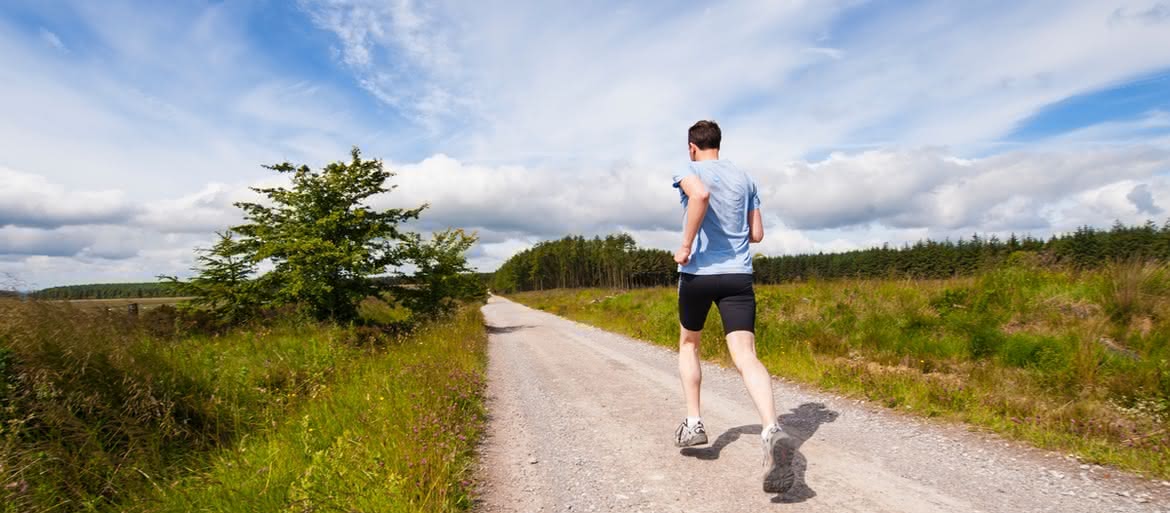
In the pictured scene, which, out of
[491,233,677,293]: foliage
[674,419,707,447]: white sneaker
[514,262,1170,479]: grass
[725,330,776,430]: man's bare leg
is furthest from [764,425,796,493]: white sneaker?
[491,233,677,293]: foliage

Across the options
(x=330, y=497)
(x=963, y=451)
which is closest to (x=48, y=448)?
(x=330, y=497)

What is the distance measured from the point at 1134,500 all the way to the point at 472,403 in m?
5.02

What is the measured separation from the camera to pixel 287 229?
1320 centimetres

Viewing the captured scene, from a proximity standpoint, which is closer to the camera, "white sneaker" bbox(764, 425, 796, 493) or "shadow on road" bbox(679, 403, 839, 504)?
"white sneaker" bbox(764, 425, 796, 493)

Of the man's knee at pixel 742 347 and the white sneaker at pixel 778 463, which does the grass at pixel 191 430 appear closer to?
the white sneaker at pixel 778 463

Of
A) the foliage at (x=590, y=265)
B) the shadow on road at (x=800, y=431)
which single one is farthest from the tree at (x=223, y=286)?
the foliage at (x=590, y=265)

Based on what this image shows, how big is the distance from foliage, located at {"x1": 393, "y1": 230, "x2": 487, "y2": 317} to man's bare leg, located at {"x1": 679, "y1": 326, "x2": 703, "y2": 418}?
12979 millimetres

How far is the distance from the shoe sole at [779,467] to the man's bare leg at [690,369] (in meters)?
0.85

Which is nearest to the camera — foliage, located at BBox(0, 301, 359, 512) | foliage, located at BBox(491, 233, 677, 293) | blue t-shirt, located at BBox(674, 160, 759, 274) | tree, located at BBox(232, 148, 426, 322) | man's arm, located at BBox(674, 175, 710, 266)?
man's arm, located at BBox(674, 175, 710, 266)

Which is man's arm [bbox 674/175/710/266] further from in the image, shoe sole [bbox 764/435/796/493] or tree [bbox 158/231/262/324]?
tree [bbox 158/231/262/324]

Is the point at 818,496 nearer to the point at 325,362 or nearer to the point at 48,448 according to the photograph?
the point at 48,448

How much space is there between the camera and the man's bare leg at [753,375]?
2863mm

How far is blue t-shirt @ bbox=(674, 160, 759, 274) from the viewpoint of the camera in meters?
3.22

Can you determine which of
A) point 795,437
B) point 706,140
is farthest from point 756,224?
point 795,437
